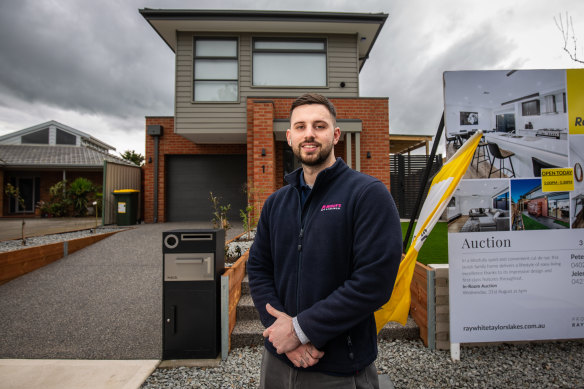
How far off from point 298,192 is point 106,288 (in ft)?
14.2

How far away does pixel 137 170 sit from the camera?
10.1 m

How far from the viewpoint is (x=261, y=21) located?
8.12 m

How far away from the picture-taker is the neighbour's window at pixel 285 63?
8.66 meters

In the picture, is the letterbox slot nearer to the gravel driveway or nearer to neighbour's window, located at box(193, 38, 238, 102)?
the gravel driveway

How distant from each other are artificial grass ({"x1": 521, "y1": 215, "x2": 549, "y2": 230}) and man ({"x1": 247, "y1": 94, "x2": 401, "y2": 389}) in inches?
86.8

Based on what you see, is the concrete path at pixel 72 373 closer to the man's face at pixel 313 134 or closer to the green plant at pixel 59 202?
the man's face at pixel 313 134

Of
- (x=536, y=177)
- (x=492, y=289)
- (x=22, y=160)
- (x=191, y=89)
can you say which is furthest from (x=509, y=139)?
(x=22, y=160)

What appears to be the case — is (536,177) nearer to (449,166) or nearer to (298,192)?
(449,166)

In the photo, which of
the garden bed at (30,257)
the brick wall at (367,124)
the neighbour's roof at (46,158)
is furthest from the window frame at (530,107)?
the neighbour's roof at (46,158)

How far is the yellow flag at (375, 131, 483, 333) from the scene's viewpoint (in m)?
2.16

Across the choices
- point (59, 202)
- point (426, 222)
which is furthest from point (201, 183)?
point (426, 222)

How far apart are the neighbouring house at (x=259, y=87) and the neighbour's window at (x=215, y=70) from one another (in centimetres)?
3

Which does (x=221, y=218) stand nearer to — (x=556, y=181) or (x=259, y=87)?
(x=556, y=181)

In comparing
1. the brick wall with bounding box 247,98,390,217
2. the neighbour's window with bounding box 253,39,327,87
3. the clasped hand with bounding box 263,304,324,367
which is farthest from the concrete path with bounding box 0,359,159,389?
the neighbour's window with bounding box 253,39,327,87
